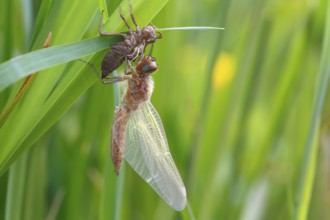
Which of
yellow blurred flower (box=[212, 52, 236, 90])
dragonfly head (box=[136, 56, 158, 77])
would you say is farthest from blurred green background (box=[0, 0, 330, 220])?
dragonfly head (box=[136, 56, 158, 77])

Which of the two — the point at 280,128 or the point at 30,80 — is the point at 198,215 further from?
the point at 30,80

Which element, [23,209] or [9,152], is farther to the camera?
[23,209]

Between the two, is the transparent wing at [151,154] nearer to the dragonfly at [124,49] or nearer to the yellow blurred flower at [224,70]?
the dragonfly at [124,49]

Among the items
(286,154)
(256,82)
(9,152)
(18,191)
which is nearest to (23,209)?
(18,191)

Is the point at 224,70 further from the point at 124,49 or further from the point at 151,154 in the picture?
the point at 124,49

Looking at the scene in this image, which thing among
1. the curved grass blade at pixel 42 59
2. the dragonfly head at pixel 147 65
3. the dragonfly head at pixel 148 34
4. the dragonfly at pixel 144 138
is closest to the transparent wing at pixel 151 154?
the dragonfly at pixel 144 138

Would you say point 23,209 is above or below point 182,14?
below

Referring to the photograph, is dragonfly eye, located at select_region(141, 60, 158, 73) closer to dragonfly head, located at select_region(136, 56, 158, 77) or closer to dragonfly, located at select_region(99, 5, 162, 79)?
dragonfly head, located at select_region(136, 56, 158, 77)
